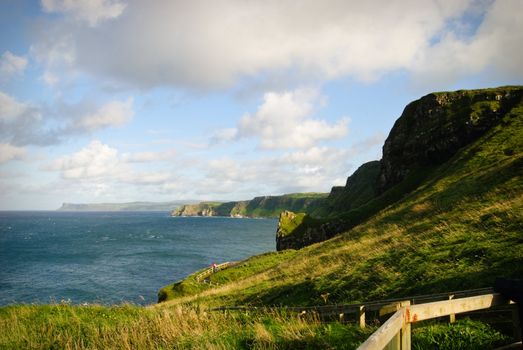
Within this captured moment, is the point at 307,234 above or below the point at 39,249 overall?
above

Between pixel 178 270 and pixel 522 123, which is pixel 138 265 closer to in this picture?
pixel 178 270

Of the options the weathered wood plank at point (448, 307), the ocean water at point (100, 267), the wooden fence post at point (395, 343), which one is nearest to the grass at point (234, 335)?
the weathered wood plank at point (448, 307)

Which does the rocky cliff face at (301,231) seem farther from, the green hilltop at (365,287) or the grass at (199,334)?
the grass at (199,334)

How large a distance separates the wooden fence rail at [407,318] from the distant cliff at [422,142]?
56.0m

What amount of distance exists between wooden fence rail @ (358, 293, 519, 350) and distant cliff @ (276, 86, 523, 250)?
5597 centimetres

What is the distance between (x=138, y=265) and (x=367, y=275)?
81467 mm

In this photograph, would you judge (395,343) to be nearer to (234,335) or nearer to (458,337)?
(458,337)

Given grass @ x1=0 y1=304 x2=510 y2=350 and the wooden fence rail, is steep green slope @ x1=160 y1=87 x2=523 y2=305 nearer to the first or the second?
grass @ x1=0 y1=304 x2=510 y2=350

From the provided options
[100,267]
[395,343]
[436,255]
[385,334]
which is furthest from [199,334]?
[100,267]

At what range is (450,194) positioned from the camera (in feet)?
126

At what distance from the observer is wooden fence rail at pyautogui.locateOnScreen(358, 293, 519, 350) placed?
4059mm

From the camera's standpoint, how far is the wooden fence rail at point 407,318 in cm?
406

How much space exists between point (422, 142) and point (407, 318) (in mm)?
78049

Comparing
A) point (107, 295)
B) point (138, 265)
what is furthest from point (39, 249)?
point (107, 295)
